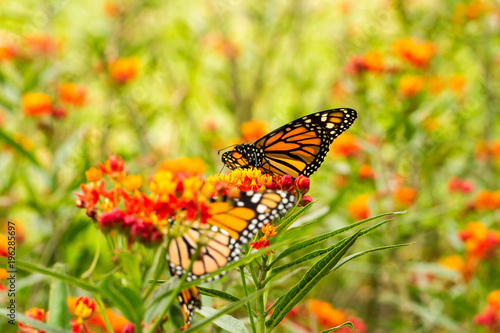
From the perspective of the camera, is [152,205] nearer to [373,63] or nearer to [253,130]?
[373,63]

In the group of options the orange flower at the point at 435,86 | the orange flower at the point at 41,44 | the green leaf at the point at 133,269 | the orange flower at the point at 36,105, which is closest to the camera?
the green leaf at the point at 133,269

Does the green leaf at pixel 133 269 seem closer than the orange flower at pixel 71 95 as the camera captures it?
Yes

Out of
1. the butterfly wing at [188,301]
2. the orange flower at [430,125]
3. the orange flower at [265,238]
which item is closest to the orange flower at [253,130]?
the orange flower at [430,125]

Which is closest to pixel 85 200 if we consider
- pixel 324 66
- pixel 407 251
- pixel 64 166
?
pixel 64 166

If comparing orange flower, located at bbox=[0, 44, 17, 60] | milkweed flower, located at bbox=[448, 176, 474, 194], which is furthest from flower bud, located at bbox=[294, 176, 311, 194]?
orange flower, located at bbox=[0, 44, 17, 60]

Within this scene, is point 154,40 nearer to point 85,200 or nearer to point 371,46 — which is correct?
point 371,46

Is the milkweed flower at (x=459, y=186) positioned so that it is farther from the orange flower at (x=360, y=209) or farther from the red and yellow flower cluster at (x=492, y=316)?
the red and yellow flower cluster at (x=492, y=316)

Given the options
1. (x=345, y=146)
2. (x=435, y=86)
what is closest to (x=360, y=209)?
(x=345, y=146)
